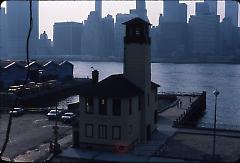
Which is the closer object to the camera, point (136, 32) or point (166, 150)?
point (166, 150)

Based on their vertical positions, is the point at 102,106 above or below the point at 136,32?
below

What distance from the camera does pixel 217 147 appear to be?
71.0ft

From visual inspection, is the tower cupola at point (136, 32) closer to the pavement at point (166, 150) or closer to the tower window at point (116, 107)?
the tower window at point (116, 107)

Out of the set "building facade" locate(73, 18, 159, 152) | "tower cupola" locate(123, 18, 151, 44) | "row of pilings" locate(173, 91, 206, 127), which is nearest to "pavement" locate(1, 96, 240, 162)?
"building facade" locate(73, 18, 159, 152)

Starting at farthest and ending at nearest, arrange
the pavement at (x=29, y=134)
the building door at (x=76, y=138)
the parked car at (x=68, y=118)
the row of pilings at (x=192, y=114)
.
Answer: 1. the row of pilings at (x=192, y=114)
2. the parked car at (x=68, y=118)
3. the building door at (x=76, y=138)
4. the pavement at (x=29, y=134)

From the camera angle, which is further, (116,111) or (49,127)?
(49,127)

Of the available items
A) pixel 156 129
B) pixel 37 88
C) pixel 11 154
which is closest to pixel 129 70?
pixel 156 129

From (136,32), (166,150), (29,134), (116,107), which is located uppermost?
(136,32)

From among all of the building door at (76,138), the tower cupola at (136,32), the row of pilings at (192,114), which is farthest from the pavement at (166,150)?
the tower cupola at (136,32)

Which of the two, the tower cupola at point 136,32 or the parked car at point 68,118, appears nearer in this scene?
the tower cupola at point 136,32

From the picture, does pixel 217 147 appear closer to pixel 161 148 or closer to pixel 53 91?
pixel 161 148

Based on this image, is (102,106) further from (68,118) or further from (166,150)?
(68,118)

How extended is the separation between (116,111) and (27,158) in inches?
201

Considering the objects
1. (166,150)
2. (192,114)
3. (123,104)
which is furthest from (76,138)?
(192,114)
